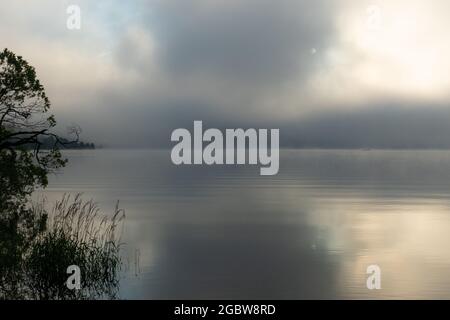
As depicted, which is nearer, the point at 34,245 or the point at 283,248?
the point at 34,245

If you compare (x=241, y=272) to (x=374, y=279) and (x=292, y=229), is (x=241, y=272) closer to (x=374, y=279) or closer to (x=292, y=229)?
(x=374, y=279)

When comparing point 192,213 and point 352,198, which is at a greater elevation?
point 352,198

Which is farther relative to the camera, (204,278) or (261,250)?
(261,250)

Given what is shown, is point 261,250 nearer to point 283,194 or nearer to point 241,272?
point 241,272

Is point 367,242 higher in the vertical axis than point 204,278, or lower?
higher

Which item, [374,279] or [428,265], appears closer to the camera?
[374,279]

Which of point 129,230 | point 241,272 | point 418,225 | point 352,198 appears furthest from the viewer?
point 352,198

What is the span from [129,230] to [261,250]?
16218 millimetres

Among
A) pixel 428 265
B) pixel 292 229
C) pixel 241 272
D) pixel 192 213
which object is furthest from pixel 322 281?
pixel 192 213

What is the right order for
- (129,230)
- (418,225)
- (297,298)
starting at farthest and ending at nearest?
(418,225) → (129,230) → (297,298)

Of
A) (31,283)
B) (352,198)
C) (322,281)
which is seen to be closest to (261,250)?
(322,281)

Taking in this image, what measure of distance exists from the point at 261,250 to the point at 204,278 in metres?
10.6

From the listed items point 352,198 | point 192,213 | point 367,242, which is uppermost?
point 352,198

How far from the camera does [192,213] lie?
2788 inches
